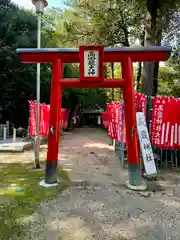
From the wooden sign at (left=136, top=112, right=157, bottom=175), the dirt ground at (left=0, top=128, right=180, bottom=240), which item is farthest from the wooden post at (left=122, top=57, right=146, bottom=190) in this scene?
the wooden sign at (left=136, top=112, right=157, bottom=175)

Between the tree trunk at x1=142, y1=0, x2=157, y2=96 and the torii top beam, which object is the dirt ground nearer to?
the torii top beam

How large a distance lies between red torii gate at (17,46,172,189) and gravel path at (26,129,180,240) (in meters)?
0.61

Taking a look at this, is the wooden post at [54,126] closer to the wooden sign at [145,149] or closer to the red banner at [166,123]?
the wooden sign at [145,149]

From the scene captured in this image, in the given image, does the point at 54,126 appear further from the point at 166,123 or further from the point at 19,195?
the point at 166,123

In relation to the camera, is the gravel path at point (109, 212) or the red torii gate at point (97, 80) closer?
the gravel path at point (109, 212)

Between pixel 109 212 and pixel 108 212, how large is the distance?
0.06 feet

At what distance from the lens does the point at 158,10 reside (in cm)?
912

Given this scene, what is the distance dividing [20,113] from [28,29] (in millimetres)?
6288

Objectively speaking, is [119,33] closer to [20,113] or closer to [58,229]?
[20,113]

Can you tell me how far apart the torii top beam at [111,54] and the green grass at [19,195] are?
9.32 feet

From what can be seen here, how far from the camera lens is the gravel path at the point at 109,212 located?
3.28 m

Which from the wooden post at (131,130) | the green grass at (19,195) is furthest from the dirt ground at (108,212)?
the wooden post at (131,130)

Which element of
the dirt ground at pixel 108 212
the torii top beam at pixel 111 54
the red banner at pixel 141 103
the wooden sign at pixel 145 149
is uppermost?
the torii top beam at pixel 111 54

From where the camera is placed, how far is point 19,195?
461 cm
